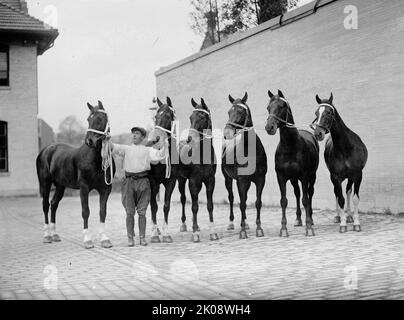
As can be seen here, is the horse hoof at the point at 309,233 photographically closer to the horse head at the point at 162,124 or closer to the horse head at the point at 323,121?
the horse head at the point at 323,121

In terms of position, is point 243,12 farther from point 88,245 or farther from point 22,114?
point 88,245

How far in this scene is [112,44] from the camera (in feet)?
22.0

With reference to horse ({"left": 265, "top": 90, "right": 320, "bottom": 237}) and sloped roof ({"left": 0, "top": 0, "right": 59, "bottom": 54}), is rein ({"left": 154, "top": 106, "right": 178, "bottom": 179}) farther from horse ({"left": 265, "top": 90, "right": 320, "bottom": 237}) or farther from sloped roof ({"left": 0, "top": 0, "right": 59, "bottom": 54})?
sloped roof ({"left": 0, "top": 0, "right": 59, "bottom": 54})

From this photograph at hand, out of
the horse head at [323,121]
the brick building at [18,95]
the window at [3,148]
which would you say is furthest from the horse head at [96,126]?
the window at [3,148]

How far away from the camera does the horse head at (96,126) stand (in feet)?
28.2

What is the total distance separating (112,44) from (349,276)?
3.81 m

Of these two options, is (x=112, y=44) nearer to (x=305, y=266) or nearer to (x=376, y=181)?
(x=305, y=266)

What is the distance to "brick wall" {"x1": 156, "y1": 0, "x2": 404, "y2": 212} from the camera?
40.0ft

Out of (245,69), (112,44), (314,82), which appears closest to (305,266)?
(112,44)

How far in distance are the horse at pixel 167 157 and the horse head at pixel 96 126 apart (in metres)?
0.85

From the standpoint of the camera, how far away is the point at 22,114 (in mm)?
24516

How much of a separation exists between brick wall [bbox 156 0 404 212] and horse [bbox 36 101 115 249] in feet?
20.6

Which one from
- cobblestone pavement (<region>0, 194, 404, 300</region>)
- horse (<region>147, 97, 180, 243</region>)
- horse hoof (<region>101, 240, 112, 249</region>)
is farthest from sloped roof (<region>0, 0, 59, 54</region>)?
horse hoof (<region>101, 240, 112, 249</region>)

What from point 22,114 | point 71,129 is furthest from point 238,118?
point 22,114
